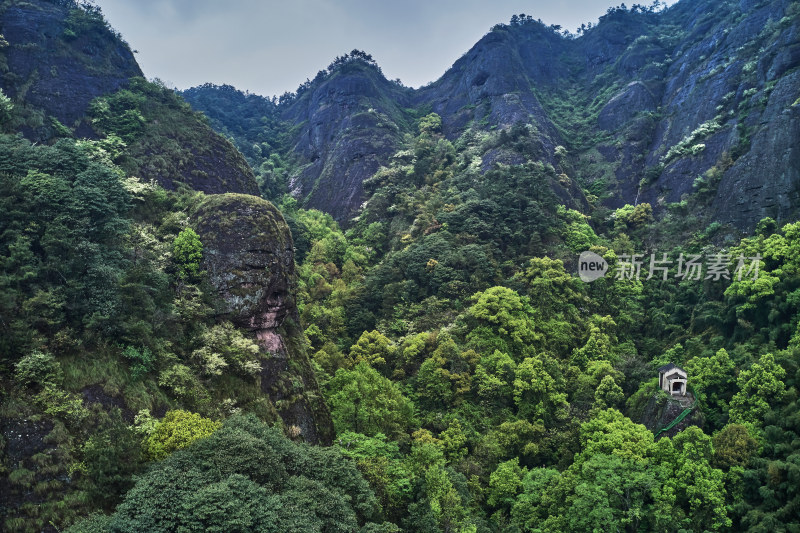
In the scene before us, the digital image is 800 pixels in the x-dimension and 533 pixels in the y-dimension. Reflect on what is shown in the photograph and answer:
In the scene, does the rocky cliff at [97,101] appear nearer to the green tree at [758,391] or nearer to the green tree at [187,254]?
the green tree at [187,254]

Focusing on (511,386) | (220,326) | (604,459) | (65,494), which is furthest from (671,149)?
(65,494)

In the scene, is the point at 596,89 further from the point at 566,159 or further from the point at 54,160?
the point at 54,160

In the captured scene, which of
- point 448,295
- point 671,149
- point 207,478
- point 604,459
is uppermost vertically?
point 671,149

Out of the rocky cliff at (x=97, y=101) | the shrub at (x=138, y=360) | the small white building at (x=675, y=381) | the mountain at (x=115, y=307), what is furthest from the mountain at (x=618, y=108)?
the shrub at (x=138, y=360)

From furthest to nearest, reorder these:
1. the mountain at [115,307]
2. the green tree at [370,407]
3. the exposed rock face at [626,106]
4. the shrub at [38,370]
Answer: the exposed rock face at [626,106]
the green tree at [370,407]
the shrub at [38,370]
the mountain at [115,307]

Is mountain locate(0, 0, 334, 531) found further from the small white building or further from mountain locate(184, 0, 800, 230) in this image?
mountain locate(184, 0, 800, 230)

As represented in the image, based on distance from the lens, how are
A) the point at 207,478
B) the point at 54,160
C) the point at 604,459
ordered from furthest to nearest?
the point at 604,459 < the point at 54,160 < the point at 207,478

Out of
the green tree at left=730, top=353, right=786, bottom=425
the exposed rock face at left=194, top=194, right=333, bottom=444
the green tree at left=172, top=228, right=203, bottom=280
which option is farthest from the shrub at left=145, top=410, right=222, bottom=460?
the green tree at left=730, top=353, right=786, bottom=425
